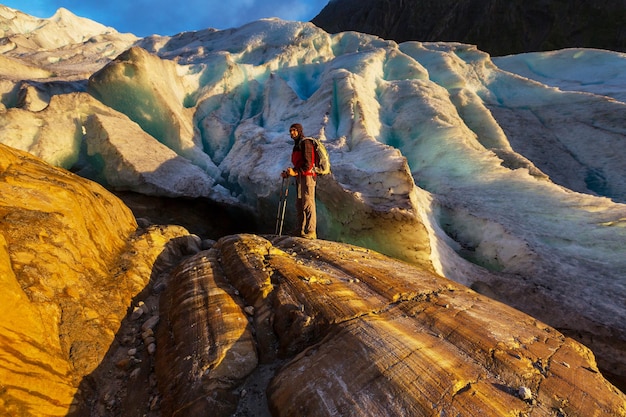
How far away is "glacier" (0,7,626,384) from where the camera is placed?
6.83m

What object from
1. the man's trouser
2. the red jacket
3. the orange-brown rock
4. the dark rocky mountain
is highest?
the dark rocky mountain

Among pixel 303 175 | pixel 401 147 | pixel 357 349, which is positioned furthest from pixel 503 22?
pixel 357 349

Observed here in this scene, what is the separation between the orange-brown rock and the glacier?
2.91 meters

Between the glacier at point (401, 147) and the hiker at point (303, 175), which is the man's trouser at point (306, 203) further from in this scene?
the glacier at point (401, 147)

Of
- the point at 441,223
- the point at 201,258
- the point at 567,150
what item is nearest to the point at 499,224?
the point at 441,223

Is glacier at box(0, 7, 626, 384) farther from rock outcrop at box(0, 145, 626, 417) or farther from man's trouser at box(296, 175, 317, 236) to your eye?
rock outcrop at box(0, 145, 626, 417)

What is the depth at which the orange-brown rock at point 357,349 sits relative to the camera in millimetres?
2529

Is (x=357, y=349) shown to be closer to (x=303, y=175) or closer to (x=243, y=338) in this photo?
(x=243, y=338)

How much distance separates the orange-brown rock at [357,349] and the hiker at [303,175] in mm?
2531

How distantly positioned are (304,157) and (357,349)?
4.75 m

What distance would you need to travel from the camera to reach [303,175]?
701 centimetres

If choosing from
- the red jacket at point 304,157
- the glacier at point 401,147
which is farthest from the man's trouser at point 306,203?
the glacier at point 401,147

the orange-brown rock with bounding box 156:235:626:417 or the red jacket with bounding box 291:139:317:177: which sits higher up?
the red jacket with bounding box 291:139:317:177

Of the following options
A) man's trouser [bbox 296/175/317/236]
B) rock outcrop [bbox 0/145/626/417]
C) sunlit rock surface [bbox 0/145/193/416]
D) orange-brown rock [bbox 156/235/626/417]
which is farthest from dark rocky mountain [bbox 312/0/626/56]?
sunlit rock surface [bbox 0/145/193/416]
